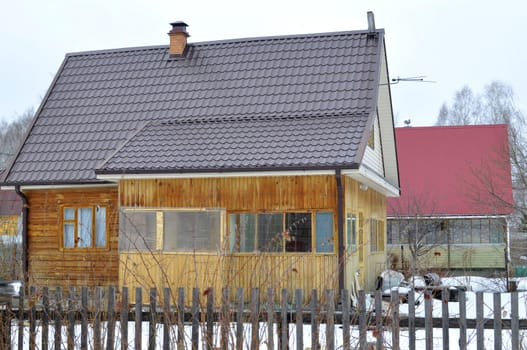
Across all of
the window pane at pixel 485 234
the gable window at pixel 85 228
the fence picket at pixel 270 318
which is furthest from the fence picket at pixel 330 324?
the window pane at pixel 485 234

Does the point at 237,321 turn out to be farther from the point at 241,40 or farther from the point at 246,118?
the point at 241,40

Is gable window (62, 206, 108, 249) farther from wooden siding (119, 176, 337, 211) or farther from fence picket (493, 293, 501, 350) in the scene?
fence picket (493, 293, 501, 350)

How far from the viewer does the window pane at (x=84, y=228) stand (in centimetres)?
1880

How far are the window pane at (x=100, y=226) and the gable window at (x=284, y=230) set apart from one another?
3.67m

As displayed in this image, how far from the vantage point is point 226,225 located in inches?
655

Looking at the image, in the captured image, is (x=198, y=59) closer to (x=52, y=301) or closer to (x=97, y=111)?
(x=97, y=111)

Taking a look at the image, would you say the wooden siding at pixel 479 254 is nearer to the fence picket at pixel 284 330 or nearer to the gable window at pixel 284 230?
the gable window at pixel 284 230

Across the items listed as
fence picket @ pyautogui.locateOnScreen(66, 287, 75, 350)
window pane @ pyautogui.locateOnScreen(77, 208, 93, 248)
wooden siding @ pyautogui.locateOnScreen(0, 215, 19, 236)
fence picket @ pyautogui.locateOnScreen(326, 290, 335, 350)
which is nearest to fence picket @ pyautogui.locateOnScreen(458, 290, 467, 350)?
fence picket @ pyautogui.locateOnScreen(326, 290, 335, 350)

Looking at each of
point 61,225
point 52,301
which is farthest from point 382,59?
point 52,301

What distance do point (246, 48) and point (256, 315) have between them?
586 inches

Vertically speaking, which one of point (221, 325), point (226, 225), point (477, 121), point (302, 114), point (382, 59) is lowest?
point (221, 325)

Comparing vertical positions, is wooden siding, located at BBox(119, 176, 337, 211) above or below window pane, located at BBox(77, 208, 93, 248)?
above

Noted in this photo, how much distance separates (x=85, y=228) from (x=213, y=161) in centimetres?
417

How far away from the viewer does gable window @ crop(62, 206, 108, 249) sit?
18.8m
